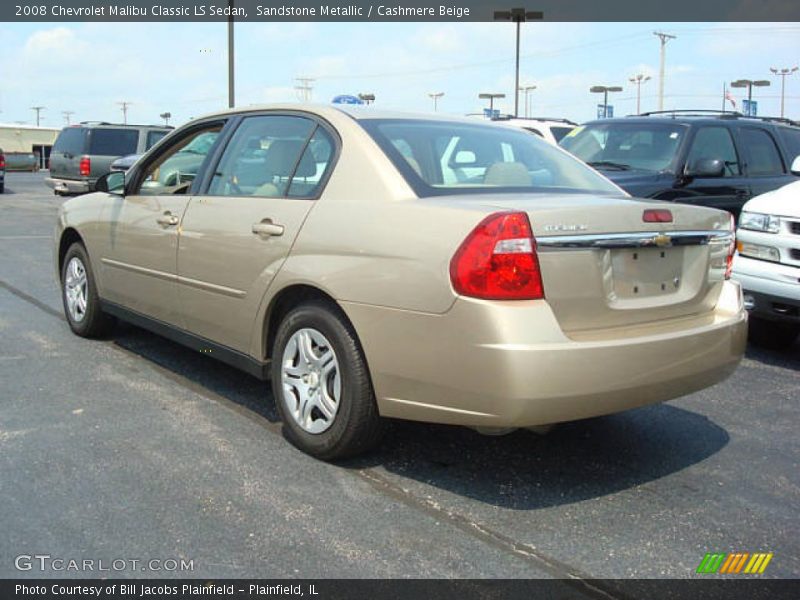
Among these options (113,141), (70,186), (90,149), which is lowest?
(70,186)

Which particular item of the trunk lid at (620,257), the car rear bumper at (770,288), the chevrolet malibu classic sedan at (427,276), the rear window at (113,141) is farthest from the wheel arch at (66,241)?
the rear window at (113,141)

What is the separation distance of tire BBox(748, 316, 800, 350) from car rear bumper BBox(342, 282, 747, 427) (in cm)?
315

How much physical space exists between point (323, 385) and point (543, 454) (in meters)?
1.13

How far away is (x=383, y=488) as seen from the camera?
11.1ft

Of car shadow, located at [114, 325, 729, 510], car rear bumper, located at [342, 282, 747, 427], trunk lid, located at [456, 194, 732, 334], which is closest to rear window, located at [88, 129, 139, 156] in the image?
car shadow, located at [114, 325, 729, 510]

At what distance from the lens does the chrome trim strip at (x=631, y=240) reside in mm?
3037

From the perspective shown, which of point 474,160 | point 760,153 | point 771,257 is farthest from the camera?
point 760,153

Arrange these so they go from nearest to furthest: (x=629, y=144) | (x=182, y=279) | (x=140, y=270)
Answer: (x=182, y=279) → (x=140, y=270) → (x=629, y=144)

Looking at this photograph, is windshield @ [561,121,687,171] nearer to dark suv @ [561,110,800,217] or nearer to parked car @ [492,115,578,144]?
dark suv @ [561,110,800,217]

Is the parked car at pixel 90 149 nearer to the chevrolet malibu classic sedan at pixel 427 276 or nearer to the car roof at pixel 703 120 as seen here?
the car roof at pixel 703 120

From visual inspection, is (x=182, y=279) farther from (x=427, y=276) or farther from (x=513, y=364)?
(x=513, y=364)

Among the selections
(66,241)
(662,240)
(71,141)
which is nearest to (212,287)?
(662,240)

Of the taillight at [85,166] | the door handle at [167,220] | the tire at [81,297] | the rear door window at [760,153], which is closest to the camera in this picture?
the door handle at [167,220]

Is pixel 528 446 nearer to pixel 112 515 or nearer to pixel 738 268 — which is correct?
pixel 112 515
